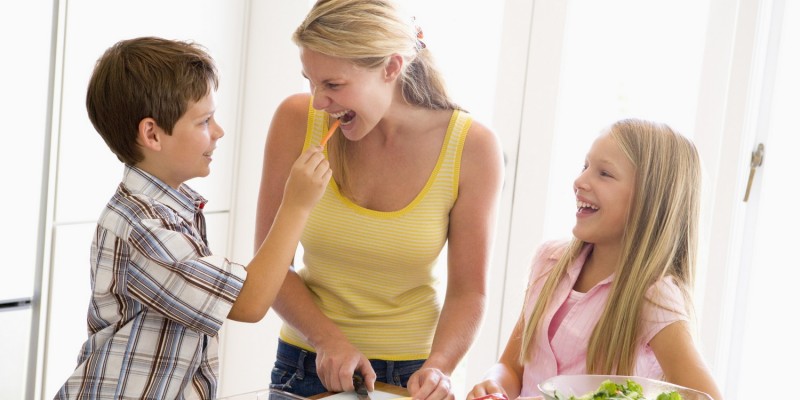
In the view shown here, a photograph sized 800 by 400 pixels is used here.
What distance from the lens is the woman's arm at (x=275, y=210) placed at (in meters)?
1.44

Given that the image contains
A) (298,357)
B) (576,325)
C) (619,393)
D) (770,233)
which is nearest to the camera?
(619,393)

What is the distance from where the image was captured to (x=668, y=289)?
136cm

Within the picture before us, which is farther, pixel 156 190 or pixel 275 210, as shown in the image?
pixel 275 210

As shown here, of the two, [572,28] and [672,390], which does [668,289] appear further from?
[572,28]

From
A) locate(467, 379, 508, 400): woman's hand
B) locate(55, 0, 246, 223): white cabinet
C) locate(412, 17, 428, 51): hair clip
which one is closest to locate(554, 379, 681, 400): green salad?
locate(467, 379, 508, 400): woman's hand

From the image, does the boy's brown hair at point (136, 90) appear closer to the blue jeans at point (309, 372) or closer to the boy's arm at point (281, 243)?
the boy's arm at point (281, 243)

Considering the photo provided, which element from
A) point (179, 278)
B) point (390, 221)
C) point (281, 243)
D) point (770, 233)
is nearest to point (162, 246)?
point (179, 278)

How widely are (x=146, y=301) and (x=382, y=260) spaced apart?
0.44 meters

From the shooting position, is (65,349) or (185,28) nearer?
(65,349)

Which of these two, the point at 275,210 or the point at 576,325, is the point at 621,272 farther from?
the point at 275,210

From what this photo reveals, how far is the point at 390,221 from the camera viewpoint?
58.9 inches

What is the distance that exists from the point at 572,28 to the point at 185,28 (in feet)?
3.48

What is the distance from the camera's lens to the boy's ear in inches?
50.1

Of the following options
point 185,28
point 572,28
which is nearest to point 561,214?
point 572,28
